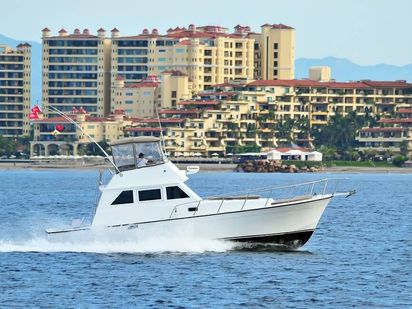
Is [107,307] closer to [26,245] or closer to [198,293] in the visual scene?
[198,293]

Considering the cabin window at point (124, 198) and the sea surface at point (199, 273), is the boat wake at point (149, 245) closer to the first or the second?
the sea surface at point (199, 273)

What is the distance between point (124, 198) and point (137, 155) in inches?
70.5

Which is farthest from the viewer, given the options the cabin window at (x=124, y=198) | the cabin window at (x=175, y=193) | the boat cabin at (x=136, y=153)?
the boat cabin at (x=136, y=153)

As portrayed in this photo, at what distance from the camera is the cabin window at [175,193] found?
52.8 meters

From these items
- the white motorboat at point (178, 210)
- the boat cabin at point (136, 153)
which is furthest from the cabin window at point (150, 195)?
the boat cabin at point (136, 153)

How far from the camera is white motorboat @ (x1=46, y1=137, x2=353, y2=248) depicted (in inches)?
2074

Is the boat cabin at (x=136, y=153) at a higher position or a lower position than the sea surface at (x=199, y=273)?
higher

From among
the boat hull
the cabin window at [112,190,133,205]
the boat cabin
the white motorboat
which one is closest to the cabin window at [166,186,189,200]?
the white motorboat

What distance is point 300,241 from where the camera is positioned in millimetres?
54219

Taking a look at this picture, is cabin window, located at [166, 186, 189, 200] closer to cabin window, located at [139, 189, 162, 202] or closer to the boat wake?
cabin window, located at [139, 189, 162, 202]

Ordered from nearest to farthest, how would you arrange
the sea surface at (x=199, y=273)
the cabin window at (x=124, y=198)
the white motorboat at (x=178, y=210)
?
the sea surface at (x=199, y=273), the white motorboat at (x=178, y=210), the cabin window at (x=124, y=198)

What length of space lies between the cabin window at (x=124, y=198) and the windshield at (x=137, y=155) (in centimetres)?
97

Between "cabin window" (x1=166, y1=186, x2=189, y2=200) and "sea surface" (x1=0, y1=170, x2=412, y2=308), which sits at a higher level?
"cabin window" (x1=166, y1=186, x2=189, y2=200)

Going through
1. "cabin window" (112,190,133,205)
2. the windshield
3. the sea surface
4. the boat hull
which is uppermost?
the windshield
